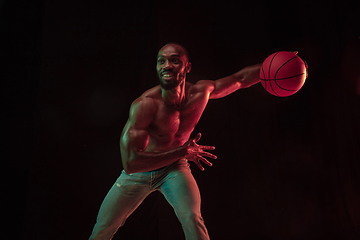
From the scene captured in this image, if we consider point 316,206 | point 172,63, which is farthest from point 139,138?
point 316,206

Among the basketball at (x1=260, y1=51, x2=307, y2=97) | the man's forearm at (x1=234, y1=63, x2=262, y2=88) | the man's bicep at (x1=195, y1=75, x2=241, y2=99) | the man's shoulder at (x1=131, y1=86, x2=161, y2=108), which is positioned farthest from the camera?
the man's forearm at (x1=234, y1=63, x2=262, y2=88)

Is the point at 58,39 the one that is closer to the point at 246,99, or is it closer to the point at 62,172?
the point at 62,172

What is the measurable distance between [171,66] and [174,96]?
8.5 inches

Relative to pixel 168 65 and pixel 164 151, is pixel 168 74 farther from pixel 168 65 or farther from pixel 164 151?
pixel 164 151

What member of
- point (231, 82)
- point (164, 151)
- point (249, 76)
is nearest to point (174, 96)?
point (164, 151)

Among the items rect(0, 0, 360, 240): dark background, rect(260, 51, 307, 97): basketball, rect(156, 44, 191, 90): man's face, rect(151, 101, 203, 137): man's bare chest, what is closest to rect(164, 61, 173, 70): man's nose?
rect(156, 44, 191, 90): man's face

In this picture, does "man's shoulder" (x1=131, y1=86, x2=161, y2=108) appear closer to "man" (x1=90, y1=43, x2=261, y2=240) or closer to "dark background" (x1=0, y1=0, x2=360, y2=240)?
"man" (x1=90, y1=43, x2=261, y2=240)

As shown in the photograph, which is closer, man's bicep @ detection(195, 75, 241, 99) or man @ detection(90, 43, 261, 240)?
man @ detection(90, 43, 261, 240)

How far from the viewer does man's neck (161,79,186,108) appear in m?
2.05

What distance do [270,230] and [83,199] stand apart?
2.12 metres

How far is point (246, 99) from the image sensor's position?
3.52 metres

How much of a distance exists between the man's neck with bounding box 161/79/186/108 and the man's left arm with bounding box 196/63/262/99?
21 centimetres

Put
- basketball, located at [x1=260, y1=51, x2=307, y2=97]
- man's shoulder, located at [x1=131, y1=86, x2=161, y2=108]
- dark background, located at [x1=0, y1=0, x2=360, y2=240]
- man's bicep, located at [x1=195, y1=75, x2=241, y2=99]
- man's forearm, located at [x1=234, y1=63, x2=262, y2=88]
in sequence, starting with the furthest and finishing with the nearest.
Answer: dark background, located at [x1=0, y1=0, x2=360, y2=240] < man's forearm, located at [x1=234, y1=63, x2=262, y2=88] < man's bicep, located at [x1=195, y1=75, x2=241, y2=99] < basketball, located at [x1=260, y1=51, x2=307, y2=97] < man's shoulder, located at [x1=131, y1=86, x2=161, y2=108]

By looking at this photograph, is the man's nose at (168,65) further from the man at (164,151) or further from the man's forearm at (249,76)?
the man's forearm at (249,76)
